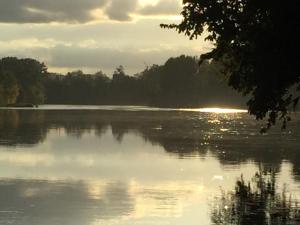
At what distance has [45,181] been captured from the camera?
20.3m

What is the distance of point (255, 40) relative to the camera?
49.6 feet

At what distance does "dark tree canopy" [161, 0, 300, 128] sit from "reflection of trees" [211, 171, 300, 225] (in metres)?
2.13

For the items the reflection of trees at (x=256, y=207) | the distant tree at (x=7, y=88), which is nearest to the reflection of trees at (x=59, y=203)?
the reflection of trees at (x=256, y=207)

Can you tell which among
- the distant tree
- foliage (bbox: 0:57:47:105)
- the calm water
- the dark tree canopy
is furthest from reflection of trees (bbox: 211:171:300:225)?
foliage (bbox: 0:57:47:105)

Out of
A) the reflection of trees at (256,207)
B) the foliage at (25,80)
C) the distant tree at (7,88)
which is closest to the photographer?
the reflection of trees at (256,207)

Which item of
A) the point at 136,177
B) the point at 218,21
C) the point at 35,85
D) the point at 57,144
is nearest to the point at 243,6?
the point at 218,21

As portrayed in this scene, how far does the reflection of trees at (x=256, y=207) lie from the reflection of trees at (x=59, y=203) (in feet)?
7.37

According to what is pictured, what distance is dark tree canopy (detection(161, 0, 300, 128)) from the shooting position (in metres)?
14.2

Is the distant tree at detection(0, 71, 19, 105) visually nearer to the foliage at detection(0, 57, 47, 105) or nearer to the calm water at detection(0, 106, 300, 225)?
the foliage at detection(0, 57, 47, 105)

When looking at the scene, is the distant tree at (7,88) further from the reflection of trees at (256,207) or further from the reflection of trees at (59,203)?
the reflection of trees at (256,207)

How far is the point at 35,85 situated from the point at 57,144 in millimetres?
162684

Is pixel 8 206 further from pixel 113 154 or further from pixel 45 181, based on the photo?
pixel 113 154

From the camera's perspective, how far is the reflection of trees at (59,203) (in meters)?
14.2

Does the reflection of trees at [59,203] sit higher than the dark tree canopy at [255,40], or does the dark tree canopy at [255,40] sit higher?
the dark tree canopy at [255,40]
